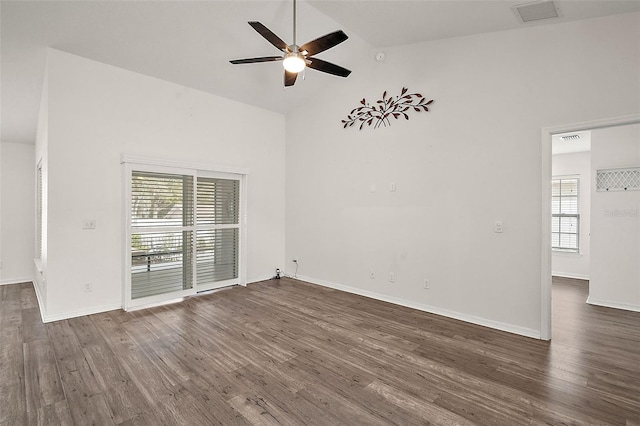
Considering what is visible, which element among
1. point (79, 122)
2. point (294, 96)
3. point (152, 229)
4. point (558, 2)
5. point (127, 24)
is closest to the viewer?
point (558, 2)

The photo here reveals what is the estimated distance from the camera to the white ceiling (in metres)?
3.15

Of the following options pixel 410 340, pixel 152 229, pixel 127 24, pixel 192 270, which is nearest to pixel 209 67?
pixel 127 24

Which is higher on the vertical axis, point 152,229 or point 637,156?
point 637,156

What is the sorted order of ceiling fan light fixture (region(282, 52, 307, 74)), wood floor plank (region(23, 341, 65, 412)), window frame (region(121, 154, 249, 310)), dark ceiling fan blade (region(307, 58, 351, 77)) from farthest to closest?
window frame (region(121, 154, 249, 310)), dark ceiling fan blade (region(307, 58, 351, 77)), ceiling fan light fixture (region(282, 52, 307, 74)), wood floor plank (region(23, 341, 65, 412))

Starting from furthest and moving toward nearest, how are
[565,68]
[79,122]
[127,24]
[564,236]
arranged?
[564,236] < [79,122] < [127,24] < [565,68]

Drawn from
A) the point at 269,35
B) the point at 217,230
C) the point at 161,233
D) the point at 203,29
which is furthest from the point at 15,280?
the point at 269,35

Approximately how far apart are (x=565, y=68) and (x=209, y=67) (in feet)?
14.5

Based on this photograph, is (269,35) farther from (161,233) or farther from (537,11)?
(161,233)

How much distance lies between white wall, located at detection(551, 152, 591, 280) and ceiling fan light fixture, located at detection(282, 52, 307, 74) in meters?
6.71

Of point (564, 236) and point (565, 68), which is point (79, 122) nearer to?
point (565, 68)

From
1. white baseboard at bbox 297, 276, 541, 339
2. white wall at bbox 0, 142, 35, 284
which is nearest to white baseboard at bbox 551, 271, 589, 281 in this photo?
white baseboard at bbox 297, 276, 541, 339

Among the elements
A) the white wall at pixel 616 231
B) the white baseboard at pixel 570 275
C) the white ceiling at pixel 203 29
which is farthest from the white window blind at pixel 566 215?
the white ceiling at pixel 203 29

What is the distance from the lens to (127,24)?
350 centimetres

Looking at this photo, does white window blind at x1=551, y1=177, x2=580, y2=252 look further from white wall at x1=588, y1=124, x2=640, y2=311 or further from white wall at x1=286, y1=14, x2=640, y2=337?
white wall at x1=286, y1=14, x2=640, y2=337
